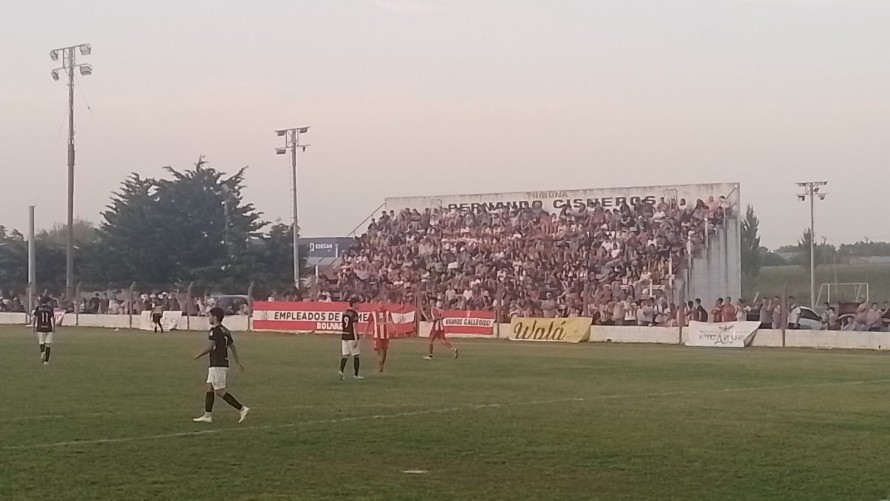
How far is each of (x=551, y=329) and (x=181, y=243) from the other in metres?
40.2

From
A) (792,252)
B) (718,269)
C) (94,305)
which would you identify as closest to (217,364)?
(718,269)

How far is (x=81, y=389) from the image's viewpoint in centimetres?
2353

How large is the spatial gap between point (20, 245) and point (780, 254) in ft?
191

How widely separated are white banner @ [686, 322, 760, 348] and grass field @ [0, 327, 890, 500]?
1033 cm

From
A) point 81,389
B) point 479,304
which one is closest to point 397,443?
point 81,389

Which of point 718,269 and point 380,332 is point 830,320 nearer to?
point 718,269

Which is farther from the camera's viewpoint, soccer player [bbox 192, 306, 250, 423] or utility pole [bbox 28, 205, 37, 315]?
utility pole [bbox 28, 205, 37, 315]

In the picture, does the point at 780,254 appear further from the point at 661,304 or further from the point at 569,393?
the point at 569,393

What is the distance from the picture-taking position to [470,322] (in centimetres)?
4828

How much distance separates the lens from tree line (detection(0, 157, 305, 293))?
79.7 m

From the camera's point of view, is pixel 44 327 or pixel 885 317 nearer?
pixel 44 327

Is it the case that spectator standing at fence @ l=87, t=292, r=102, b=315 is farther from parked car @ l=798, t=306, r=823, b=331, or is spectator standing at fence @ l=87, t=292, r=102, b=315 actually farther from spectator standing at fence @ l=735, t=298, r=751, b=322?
parked car @ l=798, t=306, r=823, b=331

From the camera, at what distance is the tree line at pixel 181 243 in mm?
→ 79688

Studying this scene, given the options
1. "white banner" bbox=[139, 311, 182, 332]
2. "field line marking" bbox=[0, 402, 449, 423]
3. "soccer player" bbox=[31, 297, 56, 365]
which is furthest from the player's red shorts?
"white banner" bbox=[139, 311, 182, 332]
